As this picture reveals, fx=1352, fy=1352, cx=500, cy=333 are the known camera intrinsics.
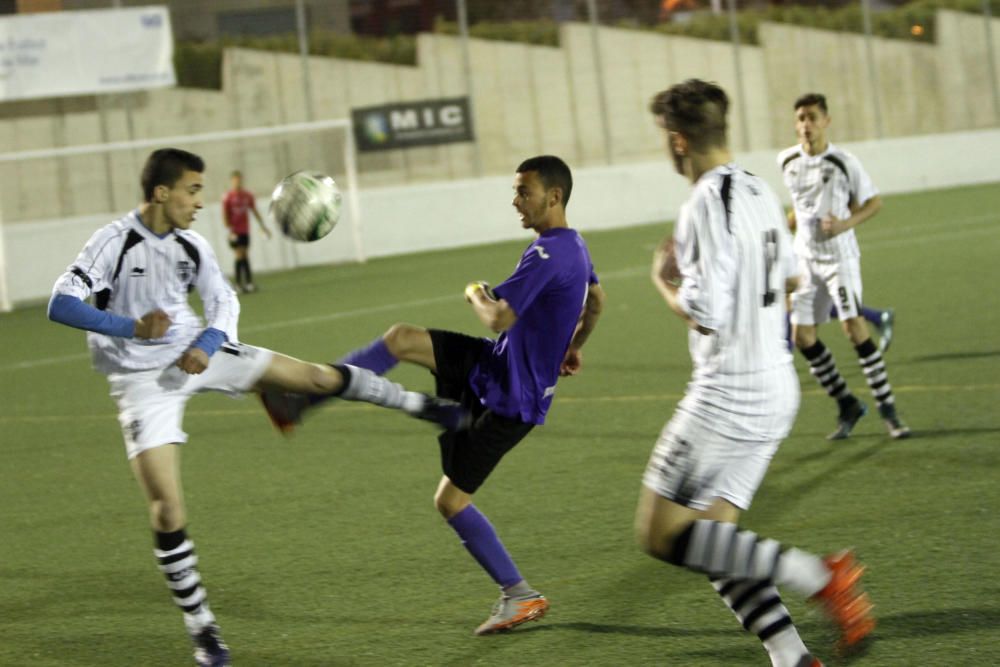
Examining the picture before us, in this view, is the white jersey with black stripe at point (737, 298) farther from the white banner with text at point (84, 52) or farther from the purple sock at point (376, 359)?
the white banner with text at point (84, 52)

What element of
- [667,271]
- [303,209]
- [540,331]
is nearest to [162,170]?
[303,209]

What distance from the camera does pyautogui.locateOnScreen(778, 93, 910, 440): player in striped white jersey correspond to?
8477 mm

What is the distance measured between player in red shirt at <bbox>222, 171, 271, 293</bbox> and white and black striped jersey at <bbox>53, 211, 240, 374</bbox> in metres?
17.6

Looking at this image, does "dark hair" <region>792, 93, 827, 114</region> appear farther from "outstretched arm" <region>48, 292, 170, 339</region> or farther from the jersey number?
"outstretched arm" <region>48, 292, 170, 339</region>

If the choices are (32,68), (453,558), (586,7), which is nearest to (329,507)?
(453,558)

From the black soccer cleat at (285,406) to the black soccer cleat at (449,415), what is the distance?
25.6 inches

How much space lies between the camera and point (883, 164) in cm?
3441

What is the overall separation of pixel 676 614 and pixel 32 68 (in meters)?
24.0

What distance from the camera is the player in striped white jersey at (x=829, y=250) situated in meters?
8.48

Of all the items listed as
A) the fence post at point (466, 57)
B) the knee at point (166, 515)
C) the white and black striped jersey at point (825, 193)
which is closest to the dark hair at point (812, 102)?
the white and black striped jersey at point (825, 193)

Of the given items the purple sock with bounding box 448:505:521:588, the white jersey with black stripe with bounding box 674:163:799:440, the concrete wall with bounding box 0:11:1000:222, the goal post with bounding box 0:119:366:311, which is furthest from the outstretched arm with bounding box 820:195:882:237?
the concrete wall with bounding box 0:11:1000:222

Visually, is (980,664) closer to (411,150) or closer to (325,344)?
(325,344)

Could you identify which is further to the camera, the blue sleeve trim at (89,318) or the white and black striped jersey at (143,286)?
the white and black striped jersey at (143,286)

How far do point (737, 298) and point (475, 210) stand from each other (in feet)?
85.0
